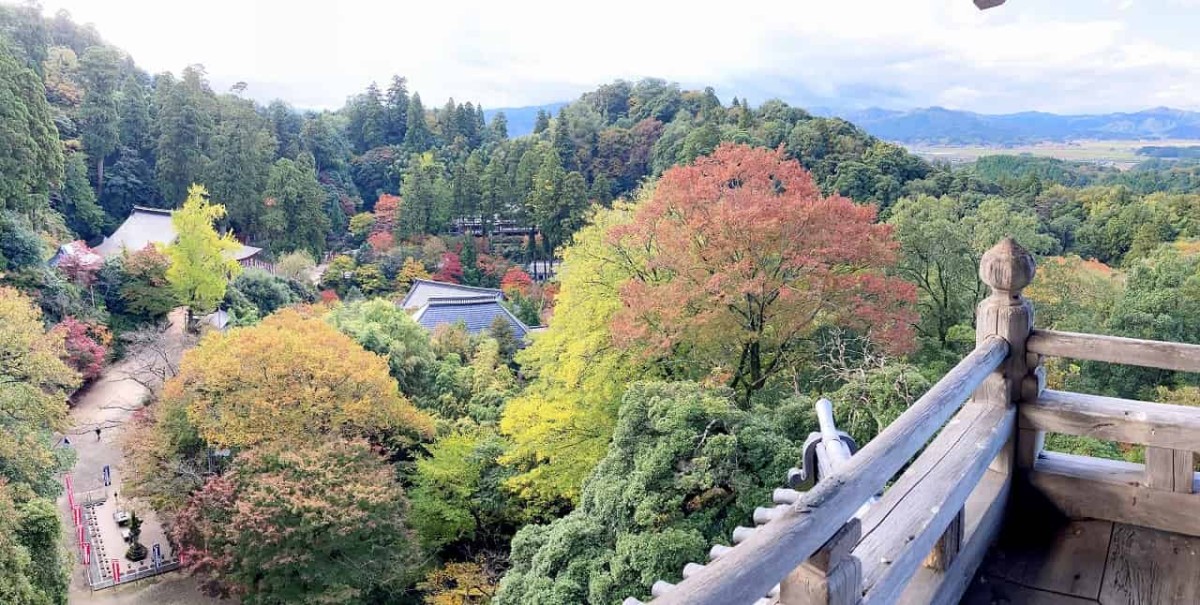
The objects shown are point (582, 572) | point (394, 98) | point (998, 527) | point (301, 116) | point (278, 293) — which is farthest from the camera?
point (394, 98)

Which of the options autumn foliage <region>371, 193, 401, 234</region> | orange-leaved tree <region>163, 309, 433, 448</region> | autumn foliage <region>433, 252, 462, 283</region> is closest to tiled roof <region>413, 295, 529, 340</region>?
autumn foliage <region>433, 252, 462, 283</region>

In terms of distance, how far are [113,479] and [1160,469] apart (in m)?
13.8

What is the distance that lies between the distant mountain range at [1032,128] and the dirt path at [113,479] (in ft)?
69.4

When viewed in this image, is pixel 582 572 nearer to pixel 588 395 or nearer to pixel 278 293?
pixel 588 395

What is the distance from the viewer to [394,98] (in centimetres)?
3625

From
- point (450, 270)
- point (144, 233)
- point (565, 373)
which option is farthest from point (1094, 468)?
point (144, 233)

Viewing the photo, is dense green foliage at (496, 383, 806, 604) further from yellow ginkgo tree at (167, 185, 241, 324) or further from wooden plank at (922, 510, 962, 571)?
yellow ginkgo tree at (167, 185, 241, 324)

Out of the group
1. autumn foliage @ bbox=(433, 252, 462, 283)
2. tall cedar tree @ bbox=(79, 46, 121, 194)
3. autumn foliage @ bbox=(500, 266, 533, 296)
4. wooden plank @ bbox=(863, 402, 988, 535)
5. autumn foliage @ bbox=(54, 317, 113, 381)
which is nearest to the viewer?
wooden plank @ bbox=(863, 402, 988, 535)

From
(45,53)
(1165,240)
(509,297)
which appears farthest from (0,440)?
(45,53)

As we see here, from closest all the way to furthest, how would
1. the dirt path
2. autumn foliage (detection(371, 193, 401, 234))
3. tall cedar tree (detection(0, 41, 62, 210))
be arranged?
the dirt path
tall cedar tree (detection(0, 41, 62, 210))
autumn foliage (detection(371, 193, 401, 234))

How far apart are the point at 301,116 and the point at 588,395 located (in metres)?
29.1

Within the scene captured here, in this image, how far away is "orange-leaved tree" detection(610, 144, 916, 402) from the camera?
764 centimetres

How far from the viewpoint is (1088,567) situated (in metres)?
1.92

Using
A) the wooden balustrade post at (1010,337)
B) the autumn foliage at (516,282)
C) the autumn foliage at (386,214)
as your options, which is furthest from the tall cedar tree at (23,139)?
the wooden balustrade post at (1010,337)
